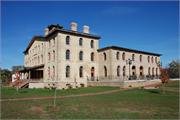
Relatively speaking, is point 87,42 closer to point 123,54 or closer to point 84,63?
point 84,63

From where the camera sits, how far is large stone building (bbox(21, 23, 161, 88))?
3136cm

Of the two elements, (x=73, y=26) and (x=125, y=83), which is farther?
(x=73, y=26)

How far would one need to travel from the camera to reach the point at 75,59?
33375mm

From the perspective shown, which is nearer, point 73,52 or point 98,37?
point 73,52

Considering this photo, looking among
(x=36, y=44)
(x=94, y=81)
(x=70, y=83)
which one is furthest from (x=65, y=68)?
(x=36, y=44)

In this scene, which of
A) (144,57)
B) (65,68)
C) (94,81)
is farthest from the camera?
(144,57)

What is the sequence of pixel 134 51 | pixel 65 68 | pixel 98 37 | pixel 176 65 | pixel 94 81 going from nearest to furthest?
pixel 65 68 < pixel 94 81 < pixel 98 37 < pixel 134 51 < pixel 176 65

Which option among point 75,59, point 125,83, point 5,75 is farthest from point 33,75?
point 5,75

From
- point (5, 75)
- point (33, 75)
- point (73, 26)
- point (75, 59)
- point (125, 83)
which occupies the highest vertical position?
point (73, 26)

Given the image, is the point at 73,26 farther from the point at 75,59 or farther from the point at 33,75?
the point at 33,75

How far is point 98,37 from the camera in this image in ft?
122

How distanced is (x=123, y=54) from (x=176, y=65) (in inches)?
1810

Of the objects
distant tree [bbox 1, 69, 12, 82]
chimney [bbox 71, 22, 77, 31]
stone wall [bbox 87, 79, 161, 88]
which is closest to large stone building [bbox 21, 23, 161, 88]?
chimney [bbox 71, 22, 77, 31]

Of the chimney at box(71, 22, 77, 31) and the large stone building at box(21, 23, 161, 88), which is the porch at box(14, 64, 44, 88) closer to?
the large stone building at box(21, 23, 161, 88)
